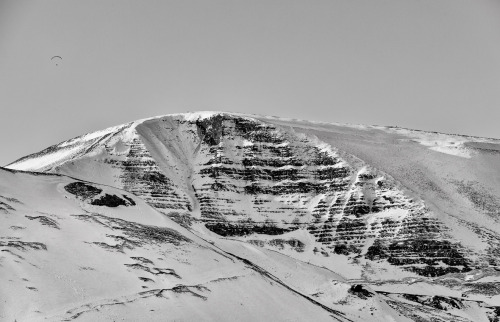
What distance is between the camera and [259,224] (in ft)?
500

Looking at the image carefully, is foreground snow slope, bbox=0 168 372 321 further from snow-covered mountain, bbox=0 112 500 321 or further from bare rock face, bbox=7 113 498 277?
bare rock face, bbox=7 113 498 277

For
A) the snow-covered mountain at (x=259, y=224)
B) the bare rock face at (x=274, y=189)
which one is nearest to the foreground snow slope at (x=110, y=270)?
the snow-covered mountain at (x=259, y=224)

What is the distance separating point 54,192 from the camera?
68875 millimetres

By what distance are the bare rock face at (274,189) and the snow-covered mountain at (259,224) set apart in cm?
41

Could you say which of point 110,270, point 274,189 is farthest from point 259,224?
point 110,270

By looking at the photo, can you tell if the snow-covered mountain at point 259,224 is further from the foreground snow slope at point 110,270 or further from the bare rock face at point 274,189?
the bare rock face at point 274,189

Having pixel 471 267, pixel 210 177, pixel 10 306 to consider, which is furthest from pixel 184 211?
pixel 10 306

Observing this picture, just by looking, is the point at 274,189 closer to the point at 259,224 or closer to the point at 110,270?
the point at 259,224

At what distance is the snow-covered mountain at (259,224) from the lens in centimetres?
5144

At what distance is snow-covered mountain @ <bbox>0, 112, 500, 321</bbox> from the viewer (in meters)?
51.4

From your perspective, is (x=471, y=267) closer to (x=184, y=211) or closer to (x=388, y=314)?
(x=184, y=211)

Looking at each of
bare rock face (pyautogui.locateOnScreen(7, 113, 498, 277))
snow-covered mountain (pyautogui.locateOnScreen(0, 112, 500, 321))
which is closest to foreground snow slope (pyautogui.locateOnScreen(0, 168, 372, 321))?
snow-covered mountain (pyautogui.locateOnScreen(0, 112, 500, 321))

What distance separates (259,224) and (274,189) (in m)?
18.4

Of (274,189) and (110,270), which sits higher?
(110,270)
